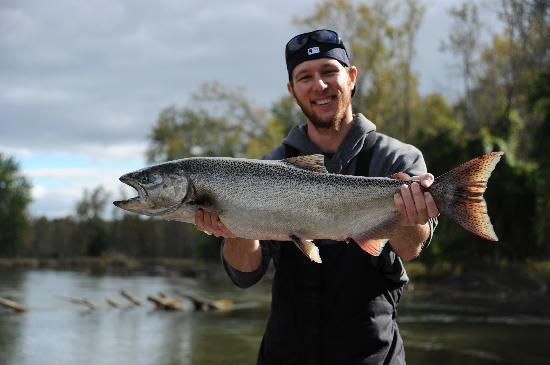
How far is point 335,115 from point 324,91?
0.16 m

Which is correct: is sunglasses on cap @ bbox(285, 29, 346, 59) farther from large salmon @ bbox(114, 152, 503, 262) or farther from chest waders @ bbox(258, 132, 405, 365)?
large salmon @ bbox(114, 152, 503, 262)

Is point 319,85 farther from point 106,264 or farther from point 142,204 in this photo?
point 106,264

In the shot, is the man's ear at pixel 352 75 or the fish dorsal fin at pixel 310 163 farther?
the man's ear at pixel 352 75

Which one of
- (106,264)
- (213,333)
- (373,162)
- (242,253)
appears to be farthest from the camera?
(106,264)

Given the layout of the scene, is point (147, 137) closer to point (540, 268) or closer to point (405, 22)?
point (405, 22)

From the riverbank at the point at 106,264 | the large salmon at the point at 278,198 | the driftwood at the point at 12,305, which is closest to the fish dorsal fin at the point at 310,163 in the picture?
the large salmon at the point at 278,198

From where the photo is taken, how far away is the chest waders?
403cm

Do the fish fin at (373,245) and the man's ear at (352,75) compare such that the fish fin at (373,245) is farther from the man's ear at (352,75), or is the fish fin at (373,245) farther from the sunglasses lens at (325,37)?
the sunglasses lens at (325,37)

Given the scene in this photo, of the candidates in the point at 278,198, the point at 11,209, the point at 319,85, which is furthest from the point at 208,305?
the point at 11,209

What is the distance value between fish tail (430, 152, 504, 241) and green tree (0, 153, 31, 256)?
296ft

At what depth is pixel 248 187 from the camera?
3.89 m

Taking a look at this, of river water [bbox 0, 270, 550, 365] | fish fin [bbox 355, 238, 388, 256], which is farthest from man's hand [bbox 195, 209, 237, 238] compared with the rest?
river water [bbox 0, 270, 550, 365]

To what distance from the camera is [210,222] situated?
395cm

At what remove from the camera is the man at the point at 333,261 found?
4.02 metres
